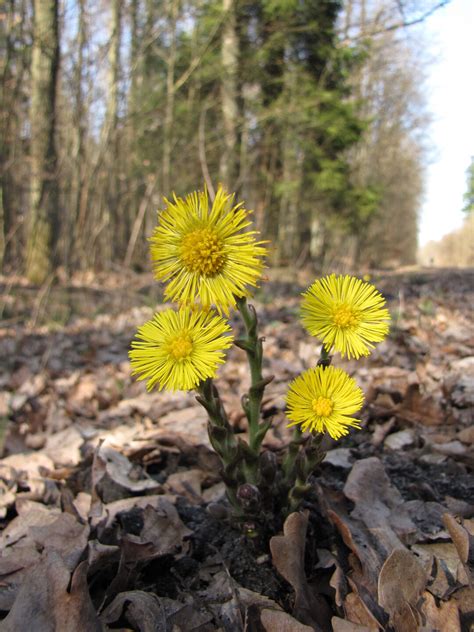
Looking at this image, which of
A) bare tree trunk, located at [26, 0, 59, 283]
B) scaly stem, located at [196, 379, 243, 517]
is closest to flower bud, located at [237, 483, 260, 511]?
scaly stem, located at [196, 379, 243, 517]

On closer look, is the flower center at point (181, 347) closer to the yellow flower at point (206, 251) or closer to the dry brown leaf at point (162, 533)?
the yellow flower at point (206, 251)

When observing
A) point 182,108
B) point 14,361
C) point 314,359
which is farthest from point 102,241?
point 314,359

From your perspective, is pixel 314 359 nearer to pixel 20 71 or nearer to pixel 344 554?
pixel 344 554

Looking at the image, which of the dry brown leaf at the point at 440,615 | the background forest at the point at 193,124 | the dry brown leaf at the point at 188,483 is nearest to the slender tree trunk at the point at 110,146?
the background forest at the point at 193,124

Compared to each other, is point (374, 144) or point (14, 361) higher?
point (374, 144)

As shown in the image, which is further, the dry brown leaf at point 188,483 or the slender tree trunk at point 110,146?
the slender tree trunk at point 110,146

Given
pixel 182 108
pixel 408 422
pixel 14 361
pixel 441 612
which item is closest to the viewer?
pixel 441 612

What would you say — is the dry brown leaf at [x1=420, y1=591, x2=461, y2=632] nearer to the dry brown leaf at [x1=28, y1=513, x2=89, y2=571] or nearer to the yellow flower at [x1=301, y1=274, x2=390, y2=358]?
the yellow flower at [x1=301, y1=274, x2=390, y2=358]
